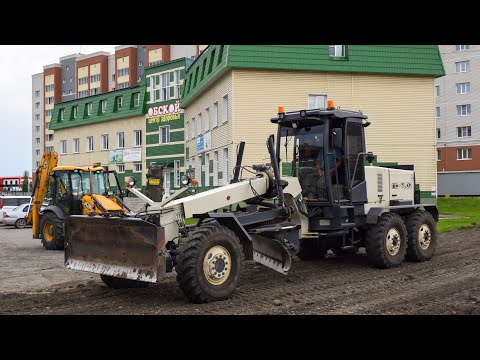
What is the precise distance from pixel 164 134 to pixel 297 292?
3398 cm

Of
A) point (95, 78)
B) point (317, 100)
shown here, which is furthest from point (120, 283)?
point (95, 78)

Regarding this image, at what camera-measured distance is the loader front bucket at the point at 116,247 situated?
26.0 ft

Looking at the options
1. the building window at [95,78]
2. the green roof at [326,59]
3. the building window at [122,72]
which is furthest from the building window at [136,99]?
the building window at [95,78]

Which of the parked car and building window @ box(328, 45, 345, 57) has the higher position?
building window @ box(328, 45, 345, 57)

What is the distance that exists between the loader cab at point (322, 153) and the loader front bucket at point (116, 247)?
3476 millimetres

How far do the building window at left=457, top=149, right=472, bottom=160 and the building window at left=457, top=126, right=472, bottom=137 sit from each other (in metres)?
1.85

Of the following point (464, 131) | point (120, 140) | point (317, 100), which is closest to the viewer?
point (317, 100)

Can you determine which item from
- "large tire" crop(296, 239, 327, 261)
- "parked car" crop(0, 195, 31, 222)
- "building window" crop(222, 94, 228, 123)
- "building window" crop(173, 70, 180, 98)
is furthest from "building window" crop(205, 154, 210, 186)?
"large tire" crop(296, 239, 327, 261)

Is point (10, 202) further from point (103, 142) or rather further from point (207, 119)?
point (103, 142)

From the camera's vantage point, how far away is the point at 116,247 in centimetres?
846

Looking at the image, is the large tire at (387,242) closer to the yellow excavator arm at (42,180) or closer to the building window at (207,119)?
the yellow excavator arm at (42,180)

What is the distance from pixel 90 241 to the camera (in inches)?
351

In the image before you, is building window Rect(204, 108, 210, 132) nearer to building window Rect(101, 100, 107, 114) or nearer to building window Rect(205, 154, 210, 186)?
building window Rect(205, 154, 210, 186)

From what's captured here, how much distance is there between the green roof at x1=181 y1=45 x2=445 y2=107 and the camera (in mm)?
25359
